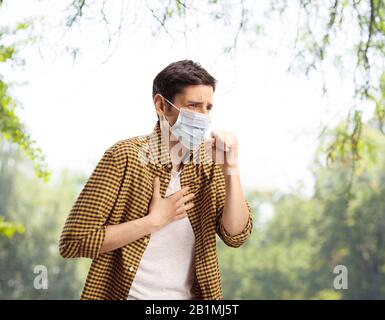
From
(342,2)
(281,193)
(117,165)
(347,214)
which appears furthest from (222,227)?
(281,193)

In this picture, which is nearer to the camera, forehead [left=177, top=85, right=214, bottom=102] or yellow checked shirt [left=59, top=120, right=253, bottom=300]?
yellow checked shirt [left=59, top=120, right=253, bottom=300]

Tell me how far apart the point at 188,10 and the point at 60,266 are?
14.2m

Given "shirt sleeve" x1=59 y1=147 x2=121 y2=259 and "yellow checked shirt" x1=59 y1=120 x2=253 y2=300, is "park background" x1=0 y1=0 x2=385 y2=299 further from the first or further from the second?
"shirt sleeve" x1=59 y1=147 x2=121 y2=259

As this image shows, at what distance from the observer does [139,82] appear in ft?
38.5

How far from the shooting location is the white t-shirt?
4.33 ft

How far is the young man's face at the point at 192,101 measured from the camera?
141 centimetres

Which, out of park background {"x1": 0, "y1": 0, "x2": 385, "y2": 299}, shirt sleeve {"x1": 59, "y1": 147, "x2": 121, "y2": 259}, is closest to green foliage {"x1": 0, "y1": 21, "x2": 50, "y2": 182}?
shirt sleeve {"x1": 59, "y1": 147, "x2": 121, "y2": 259}

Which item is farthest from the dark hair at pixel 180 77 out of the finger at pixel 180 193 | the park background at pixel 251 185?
the park background at pixel 251 185

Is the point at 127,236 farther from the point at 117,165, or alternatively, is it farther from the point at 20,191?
the point at 20,191

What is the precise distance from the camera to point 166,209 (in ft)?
4.38

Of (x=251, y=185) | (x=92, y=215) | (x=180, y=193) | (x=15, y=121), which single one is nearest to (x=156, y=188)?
(x=180, y=193)

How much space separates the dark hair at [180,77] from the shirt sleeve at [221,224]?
209 mm

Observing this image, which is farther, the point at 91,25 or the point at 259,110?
the point at 259,110

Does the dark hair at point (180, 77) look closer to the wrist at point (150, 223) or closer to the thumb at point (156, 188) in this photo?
the thumb at point (156, 188)
